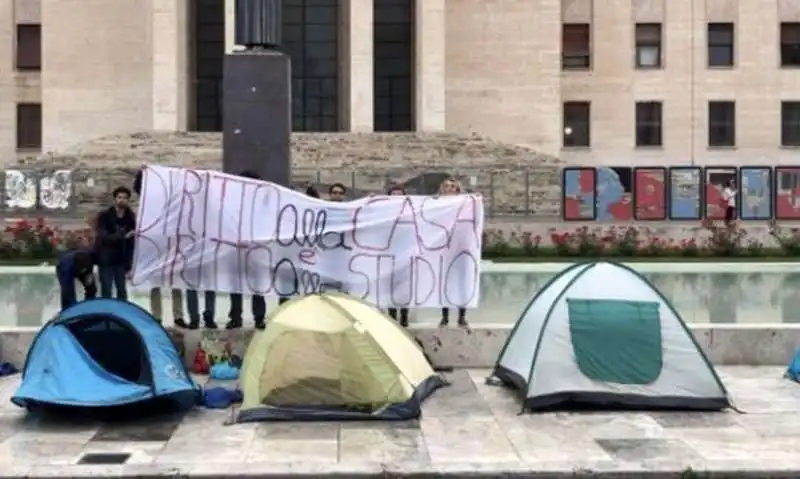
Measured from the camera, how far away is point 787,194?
132 ft

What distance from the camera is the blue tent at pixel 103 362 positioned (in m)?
12.0

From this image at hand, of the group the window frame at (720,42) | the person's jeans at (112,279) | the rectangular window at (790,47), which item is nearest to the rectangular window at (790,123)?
the rectangular window at (790,47)

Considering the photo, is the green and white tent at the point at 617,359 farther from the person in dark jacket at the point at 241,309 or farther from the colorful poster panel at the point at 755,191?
the colorful poster panel at the point at 755,191

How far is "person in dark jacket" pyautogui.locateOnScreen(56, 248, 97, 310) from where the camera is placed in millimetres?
→ 14695

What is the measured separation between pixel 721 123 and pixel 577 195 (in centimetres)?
1284

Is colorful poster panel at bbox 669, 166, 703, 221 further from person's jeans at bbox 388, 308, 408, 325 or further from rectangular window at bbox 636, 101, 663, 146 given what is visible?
person's jeans at bbox 388, 308, 408, 325

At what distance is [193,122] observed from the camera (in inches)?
1938

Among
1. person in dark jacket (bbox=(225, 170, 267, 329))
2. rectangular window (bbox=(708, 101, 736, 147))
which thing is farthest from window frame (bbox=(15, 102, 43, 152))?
person in dark jacket (bbox=(225, 170, 267, 329))

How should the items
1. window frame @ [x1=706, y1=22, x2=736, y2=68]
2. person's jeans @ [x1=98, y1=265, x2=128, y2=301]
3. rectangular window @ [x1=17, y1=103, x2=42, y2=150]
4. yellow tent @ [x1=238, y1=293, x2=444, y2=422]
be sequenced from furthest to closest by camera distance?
1. window frame @ [x1=706, y1=22, x2=736, y2=68]
2. rectangular window @ [x1=17, y1=103, x2=42, y2=150]
3. person's jeans @ [x1=98, y1=265, x2=128, y2=301]
4. yellow tent @ [x1=238, y1=293, x2=444, y2=422]

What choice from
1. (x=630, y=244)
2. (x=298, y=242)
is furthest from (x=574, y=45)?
(x=298, y=242)

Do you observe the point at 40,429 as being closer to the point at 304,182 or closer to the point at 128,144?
the point at 304,182

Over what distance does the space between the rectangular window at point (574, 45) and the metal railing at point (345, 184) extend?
430 inches

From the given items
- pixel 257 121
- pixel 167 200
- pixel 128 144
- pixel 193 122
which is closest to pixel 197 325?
pixel 167 200

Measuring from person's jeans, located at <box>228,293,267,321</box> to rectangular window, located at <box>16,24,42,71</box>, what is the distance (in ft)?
126
